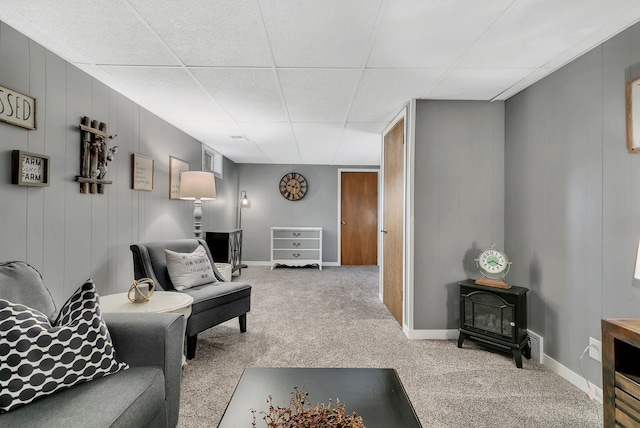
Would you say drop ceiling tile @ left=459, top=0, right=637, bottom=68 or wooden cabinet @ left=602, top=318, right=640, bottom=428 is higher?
drop ceiling tile @ left=459, top=0, right=637, bottom=68

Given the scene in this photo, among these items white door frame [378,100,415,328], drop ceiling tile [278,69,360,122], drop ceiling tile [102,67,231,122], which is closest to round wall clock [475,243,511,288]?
white door frame [378,100,415,328]

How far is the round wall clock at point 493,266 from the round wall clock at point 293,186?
432 centimetres

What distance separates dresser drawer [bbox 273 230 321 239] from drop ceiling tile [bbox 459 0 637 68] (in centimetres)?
438

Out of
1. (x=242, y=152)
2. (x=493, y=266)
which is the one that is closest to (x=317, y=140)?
(x=242, y=152)

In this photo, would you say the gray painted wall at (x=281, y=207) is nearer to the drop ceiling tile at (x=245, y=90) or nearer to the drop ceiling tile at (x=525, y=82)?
the drop ceiling tile at (x=245, y=90)

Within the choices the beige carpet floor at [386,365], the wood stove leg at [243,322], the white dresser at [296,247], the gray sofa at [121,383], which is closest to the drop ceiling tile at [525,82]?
the beige carpet floor at [386,365]

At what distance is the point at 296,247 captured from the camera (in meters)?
6.05

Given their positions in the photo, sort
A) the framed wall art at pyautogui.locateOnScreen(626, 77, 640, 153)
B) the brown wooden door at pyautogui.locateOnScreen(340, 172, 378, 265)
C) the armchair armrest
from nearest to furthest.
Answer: the armchair armrest
the framed wall art at pyautogui.locateOnScreen(626, 77, 640, 153)
the brown wooden door at pyautogui.locateOnScreen(340, 172, 378, 265)

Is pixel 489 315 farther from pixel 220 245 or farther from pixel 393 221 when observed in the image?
pixel 220 245

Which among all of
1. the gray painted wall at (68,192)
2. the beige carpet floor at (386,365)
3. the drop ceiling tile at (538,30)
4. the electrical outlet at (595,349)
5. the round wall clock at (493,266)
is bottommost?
the beige carpet floor at (386,365)

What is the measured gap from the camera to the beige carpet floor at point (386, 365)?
1.67 metres

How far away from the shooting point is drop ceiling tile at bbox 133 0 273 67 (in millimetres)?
1525

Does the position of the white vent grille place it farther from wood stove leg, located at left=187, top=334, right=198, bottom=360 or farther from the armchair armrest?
A: wood stove leg, located at left=187, top=334, right=198, bottom=360

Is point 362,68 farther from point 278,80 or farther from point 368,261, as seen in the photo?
point 368,261
